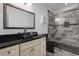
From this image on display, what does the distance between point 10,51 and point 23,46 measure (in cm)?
17

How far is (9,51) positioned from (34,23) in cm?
48

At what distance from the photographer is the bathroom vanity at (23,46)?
1.10 meters

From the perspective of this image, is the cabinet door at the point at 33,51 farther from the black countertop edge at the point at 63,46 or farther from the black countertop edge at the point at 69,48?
the black countertop edge at the point at 69,48

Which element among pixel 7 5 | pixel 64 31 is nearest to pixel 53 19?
pixel 64 31

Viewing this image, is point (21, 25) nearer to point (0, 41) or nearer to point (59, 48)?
point (0, 41)

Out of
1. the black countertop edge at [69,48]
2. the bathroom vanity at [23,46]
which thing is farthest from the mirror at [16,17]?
the black countertop edge at [69,48]

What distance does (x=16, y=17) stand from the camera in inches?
50.3

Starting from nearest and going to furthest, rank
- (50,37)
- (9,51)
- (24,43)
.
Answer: (9,51), (24,43), (50,37)

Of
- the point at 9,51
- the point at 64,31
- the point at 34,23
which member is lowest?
the point at 9,51

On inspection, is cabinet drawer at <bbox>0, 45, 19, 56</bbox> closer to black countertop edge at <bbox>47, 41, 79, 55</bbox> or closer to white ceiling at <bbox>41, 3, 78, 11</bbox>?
black countertop edge at <bbox>47, 41, 79, 55</bbox>

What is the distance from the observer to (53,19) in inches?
52.1

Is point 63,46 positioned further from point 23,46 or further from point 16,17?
point 16,17

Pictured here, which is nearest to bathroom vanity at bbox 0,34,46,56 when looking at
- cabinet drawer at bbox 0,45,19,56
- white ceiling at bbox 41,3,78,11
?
cabinet drawer at bbox 0,45,19,56

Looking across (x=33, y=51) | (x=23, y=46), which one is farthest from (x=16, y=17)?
(x=33, y=51)
